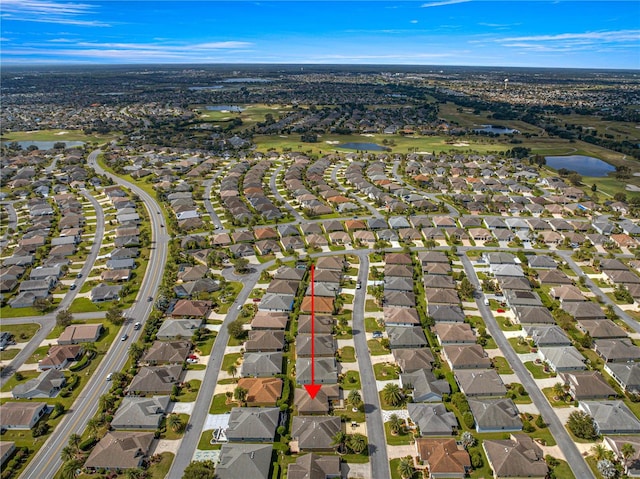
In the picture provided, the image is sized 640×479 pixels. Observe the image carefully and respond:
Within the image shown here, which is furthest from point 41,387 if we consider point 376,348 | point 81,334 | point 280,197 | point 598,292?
point 598,292

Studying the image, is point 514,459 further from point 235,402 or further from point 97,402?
point 97,402

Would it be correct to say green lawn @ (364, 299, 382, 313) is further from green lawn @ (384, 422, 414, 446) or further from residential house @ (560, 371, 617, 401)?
residential house @ (560, 371, 617, 401)

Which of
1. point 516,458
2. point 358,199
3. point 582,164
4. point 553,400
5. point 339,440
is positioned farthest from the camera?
point 582,164

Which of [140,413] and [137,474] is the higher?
[140,413]

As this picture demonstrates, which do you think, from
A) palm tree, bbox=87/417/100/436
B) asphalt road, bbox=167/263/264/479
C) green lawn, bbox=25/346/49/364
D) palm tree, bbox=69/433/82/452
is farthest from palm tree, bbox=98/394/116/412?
green lawn, bbox=25/346/49/364

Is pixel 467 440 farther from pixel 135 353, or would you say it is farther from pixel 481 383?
pixel 135 353

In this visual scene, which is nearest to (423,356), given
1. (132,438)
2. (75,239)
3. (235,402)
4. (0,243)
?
(235,402)

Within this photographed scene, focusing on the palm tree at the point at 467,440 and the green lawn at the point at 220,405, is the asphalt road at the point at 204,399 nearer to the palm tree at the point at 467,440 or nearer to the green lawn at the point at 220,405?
the green lawn at the point at 220,405

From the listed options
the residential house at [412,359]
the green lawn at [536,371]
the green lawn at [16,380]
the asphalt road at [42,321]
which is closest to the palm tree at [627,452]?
the green lawn at [536,371]
